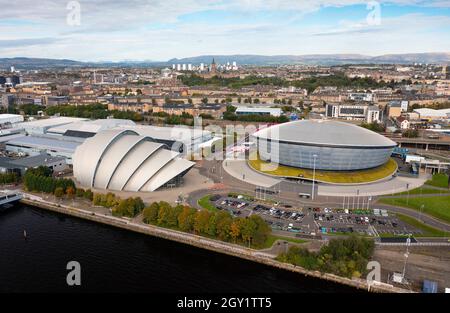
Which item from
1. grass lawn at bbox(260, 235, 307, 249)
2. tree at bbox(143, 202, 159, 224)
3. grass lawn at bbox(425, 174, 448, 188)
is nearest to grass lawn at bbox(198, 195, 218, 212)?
tree at bbox(143, 202, 159, 224)

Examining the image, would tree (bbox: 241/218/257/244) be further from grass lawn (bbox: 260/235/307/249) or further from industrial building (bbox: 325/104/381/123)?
industrial building (bbox: 325/104/381/123)

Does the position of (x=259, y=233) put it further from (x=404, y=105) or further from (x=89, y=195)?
(x=404, y=105)

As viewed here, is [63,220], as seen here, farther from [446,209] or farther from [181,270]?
[446,209]

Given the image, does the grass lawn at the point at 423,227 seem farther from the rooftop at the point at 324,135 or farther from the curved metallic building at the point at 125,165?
the curved metallic building at the point at 125,165

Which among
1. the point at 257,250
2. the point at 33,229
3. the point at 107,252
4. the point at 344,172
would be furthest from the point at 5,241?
the point at 344,172

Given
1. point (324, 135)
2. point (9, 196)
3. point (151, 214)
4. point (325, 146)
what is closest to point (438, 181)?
point (324, 135)

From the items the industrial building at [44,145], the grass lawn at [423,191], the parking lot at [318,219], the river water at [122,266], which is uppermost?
the industrial building at [44,145]

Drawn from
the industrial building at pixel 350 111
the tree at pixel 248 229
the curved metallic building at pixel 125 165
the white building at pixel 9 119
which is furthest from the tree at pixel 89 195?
the industrial building at pixel 350 111
